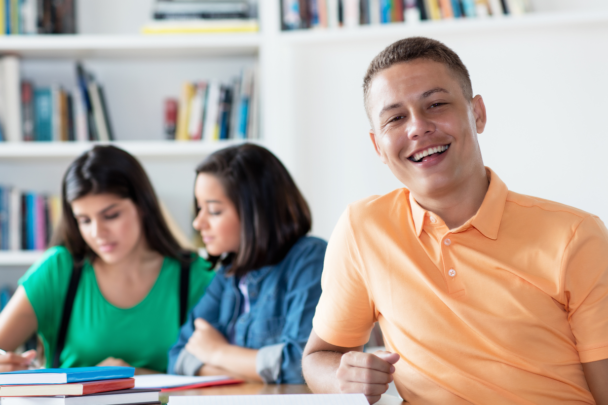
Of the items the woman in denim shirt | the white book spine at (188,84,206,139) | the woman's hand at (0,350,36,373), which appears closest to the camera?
the woman's hand at (0,350,36,373)

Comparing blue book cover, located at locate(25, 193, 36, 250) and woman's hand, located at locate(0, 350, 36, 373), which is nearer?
woman's hand, located at locate(0, 350, 36, 373)

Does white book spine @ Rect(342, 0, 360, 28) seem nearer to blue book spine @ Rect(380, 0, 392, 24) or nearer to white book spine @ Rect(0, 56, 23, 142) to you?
blue book spine @ Rect(380, 0, 392, 24)

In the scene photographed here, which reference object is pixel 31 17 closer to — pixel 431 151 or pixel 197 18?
pixel 197 18

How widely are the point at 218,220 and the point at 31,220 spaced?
120 cm

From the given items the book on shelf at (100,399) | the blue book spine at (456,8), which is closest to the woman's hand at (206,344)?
the book on shelf at (100,399)

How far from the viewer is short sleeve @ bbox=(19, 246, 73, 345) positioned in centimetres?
171

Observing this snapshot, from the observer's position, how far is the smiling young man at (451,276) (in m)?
0.91

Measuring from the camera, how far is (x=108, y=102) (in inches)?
103

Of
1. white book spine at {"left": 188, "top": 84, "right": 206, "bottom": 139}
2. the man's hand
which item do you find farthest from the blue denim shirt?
white book spine at {"left": 188, "top": 84, "right": 206, "bottom": 139}

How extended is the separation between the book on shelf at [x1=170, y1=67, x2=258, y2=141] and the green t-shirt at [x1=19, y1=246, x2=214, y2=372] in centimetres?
82

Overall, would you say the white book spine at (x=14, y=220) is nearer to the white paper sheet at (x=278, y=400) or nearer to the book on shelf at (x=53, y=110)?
the book on shelf at (x=53, y=110)

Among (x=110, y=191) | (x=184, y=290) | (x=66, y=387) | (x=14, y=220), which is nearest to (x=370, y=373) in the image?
(x=66, y=387)

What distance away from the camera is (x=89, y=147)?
233 centimetres

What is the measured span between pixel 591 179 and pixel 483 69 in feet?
2.01
